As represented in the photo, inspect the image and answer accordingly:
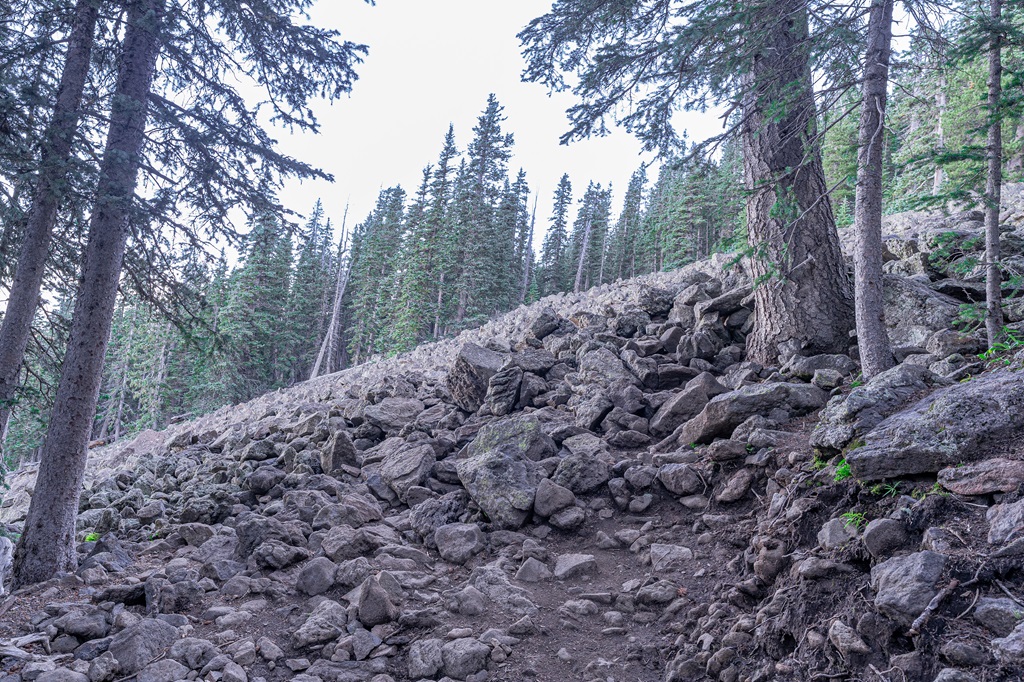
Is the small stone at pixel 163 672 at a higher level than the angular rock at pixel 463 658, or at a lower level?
lower

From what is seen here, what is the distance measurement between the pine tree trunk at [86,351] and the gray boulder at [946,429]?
7799 millimetres

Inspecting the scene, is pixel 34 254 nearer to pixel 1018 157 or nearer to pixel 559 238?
pixel 1018 157

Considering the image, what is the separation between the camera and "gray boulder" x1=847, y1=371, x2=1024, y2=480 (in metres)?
3.97

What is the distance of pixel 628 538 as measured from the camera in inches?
245

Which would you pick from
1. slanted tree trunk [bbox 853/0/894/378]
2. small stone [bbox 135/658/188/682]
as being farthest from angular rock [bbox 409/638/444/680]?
slanted tree trunk [bbox 853/0/894/378]

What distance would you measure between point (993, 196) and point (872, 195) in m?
1.18

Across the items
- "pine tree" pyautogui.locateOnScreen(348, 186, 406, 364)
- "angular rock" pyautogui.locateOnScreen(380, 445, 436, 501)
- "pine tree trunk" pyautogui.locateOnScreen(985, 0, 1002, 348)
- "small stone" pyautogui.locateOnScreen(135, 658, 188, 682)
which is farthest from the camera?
"pine tree" pyautogui.locateOnScreen(348, 186, 406, 364)

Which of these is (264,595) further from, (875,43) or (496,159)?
(496,159)

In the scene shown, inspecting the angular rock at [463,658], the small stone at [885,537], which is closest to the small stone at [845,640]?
the small stone at [885,537]

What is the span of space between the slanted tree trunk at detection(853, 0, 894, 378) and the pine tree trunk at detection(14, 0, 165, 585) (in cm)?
833

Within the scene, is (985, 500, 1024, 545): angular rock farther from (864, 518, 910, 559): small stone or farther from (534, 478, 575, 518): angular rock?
(534, 478, 575, 518): angular rock

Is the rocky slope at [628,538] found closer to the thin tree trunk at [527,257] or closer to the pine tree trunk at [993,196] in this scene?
the pine tree trunk at [993,196]

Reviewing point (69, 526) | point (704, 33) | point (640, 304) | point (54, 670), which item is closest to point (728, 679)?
point (54, 670)

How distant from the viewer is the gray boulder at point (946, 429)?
3975 millimetres
